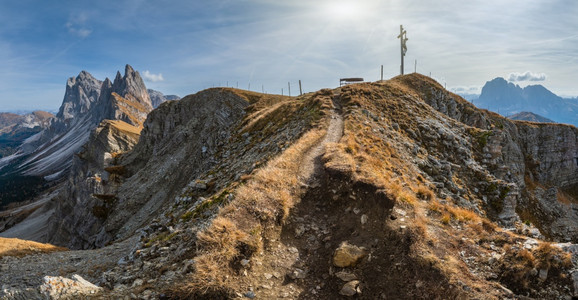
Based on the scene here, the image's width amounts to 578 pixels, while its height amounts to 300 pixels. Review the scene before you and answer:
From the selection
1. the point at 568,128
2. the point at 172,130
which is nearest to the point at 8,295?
the point at 172,130

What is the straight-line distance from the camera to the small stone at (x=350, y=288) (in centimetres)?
907

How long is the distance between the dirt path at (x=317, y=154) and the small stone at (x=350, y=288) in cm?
800

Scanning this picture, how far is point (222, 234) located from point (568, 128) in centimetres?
10962

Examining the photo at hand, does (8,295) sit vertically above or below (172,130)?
below

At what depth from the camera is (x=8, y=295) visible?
895cm

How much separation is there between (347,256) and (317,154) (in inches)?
486

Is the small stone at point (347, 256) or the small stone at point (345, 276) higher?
the small stone at point (347, 256)

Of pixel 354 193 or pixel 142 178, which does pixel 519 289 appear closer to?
pixel 354 193

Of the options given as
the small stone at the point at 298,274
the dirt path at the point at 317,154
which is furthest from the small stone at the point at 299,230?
the dirt path at the point at 317,154

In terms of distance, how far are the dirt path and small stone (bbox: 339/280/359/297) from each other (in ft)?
26.2

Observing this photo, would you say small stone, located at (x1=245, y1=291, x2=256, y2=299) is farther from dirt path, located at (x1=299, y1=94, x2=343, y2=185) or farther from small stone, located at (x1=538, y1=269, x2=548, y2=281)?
small stone, located at (x1=538, y1=269, x2=548, y2=281)

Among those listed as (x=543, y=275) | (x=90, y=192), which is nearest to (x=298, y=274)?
(x=543, y=275)

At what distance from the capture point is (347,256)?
10.2m

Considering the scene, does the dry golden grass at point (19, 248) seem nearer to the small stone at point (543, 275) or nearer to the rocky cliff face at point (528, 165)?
the small stone at point (543, 275)
